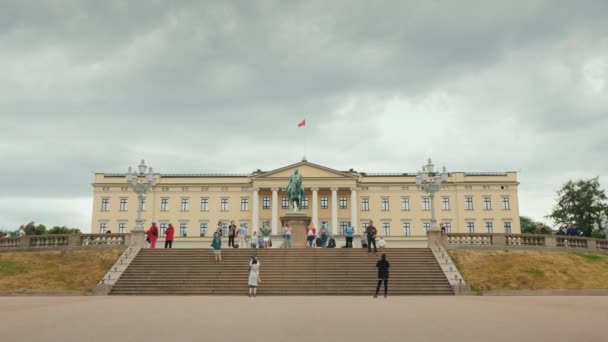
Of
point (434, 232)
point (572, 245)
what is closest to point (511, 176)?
point (572, 245)

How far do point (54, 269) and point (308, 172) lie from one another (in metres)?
50.4

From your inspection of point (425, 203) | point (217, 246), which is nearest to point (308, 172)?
point (425, 203)

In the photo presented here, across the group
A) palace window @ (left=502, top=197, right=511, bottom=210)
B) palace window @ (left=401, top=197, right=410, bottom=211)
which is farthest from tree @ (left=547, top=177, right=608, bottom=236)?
palace window @ (left=401, top=197, right=410, bottom=211)

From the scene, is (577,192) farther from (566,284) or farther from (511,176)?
(566,284)

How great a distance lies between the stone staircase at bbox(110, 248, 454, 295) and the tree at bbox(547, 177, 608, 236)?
58141 mm

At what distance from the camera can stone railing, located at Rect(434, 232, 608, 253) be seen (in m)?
27.9

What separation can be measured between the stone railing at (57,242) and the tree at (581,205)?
222 feet

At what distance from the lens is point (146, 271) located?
23.5 m

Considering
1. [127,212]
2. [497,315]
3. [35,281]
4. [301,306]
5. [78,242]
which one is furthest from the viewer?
[127,212]

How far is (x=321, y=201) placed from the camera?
7362 centimetres

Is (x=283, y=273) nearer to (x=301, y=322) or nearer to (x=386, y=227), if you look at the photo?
(x=301, y=322)

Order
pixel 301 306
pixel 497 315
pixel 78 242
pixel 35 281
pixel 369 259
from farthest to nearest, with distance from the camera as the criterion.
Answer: pixel 78 242
pixel 369 259
pixel 35 281
pixel 301 306
pixel 497 315

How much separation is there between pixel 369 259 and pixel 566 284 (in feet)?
30.4

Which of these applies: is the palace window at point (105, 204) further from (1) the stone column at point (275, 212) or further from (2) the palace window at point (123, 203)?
(1) the stone column at point (275, 212)
